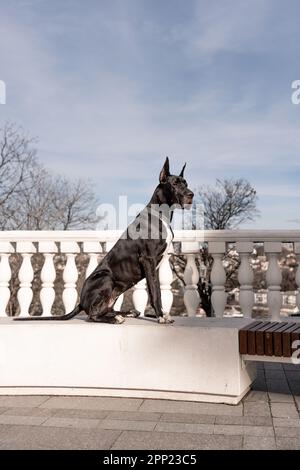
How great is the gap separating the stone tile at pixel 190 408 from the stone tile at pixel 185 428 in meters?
0.34

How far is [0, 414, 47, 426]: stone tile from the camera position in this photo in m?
3.61

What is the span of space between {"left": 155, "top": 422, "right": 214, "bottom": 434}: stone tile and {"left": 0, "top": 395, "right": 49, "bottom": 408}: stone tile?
1.27 meters

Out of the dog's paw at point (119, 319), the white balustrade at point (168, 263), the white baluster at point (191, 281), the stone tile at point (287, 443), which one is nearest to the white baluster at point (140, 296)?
the white balustrade at point (168, 263)

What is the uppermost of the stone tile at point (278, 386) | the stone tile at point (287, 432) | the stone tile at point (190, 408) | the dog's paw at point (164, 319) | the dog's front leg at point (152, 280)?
the dog's front leg at point (152, 280)

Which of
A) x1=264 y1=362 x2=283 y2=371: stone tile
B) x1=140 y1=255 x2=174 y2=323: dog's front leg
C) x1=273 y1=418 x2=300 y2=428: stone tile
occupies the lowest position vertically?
x1=264 y1=362 x2=283 y2=371: stone tile

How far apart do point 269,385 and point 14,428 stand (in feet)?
8.22

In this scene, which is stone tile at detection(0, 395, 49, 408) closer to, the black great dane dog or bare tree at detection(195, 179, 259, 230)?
the black great dane dog

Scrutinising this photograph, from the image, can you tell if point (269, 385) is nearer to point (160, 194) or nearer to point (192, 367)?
point (192, 367)

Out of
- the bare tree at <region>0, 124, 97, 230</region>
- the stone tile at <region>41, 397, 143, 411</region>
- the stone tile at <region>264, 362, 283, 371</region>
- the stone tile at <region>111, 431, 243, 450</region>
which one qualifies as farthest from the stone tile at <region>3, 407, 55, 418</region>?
the bare tree at <region>0, 124, 97, 230</region>

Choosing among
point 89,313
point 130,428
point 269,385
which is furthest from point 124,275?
point 269,385

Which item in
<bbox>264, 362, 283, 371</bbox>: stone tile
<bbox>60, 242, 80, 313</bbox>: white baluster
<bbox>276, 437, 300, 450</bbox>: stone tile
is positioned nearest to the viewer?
<bbox>276, 437, 300, 450</bbox>: stone tile

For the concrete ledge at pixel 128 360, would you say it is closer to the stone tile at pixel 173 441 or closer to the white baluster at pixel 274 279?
the stone tile at pixel 173 441

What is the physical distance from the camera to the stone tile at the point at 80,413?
3.78m

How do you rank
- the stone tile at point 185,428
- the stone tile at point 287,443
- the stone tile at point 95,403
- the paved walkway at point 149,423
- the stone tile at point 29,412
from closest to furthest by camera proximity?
1. the stone tile at point 287,443
2. the paved walkway at point 149,423
3. the stone tile at point 185,428
4. the stone tile at point 29,412
5. the stone tile at point 95,403
